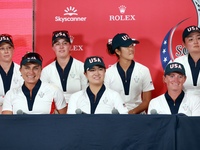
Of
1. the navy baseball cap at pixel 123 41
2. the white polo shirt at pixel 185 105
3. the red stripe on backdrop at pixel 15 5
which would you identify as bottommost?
the white polo shirt at pixel 185 105

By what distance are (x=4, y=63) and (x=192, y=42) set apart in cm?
232

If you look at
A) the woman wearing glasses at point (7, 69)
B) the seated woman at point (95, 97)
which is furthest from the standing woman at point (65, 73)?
the seated woman at point (95, 97)

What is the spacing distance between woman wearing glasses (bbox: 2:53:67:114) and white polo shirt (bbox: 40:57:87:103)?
2.23ft

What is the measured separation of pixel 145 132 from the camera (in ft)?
8.45

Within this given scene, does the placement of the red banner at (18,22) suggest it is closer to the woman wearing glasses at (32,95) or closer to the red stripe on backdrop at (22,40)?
the red stripe on backdrop at (22,40)

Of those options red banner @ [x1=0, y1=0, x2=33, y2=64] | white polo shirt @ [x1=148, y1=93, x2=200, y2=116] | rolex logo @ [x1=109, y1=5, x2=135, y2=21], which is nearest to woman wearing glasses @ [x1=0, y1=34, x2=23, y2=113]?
red banner @ [x1=0, y1=0, x2=33, y2=64]

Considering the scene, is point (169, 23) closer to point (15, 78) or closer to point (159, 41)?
point (159, 41)

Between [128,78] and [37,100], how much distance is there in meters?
1.21

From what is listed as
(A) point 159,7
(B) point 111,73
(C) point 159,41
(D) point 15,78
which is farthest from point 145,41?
(D) point 15,78

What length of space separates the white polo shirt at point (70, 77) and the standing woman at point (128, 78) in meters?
0.37

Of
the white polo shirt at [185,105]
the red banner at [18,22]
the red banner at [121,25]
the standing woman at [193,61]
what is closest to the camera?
the white polo shirt at [185,105]

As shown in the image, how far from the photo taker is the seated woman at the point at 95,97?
11.8ft

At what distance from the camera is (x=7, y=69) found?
4480 millimetres

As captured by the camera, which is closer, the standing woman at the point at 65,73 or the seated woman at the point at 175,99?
the seated woman at the point at 175,99
